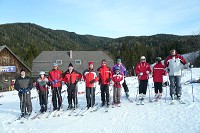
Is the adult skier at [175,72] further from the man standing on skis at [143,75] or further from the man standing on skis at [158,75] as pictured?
the man standing on skis at [143,75]

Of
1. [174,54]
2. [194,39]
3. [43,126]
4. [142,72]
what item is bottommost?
[43,126]

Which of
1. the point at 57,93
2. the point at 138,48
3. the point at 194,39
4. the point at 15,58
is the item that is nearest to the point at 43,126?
the point at 57,93

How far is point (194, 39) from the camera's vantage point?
7194cm

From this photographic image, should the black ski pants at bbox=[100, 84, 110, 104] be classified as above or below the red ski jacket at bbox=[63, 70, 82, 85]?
below

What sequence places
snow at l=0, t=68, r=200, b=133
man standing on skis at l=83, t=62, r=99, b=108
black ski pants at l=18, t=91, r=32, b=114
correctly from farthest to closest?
man standing on skis at l=83, t=62, r=99, b=108 < black ski pants at l=18, t=91, r=32, b=114 < snow at l=0, t=68, r=200, b=133

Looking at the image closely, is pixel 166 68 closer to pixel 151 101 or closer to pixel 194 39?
pixel 151 101

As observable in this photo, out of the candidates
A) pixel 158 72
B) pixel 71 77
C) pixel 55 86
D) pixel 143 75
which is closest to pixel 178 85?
pixel 158 72

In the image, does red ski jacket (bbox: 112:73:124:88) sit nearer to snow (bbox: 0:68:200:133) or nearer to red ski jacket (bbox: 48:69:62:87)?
snow (bbox: 0:68:200:133)

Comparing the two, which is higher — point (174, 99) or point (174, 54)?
point (174, 54)

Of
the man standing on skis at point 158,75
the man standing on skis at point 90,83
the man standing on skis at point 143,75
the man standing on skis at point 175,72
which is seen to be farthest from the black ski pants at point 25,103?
the man standing on skis at point 175,72

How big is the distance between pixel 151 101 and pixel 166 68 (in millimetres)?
1440

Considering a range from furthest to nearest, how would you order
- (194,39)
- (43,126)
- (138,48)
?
1. (138,48)
2. (194,39)
3. (43,126)

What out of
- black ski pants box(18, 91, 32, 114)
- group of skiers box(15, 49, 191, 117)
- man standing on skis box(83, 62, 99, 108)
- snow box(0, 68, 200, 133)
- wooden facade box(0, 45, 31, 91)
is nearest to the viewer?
snow box(0, 68, 200, 133)

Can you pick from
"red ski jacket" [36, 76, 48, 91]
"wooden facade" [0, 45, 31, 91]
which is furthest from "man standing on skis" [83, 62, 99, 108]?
"wooden facade" [0, 45, 31, 91]
